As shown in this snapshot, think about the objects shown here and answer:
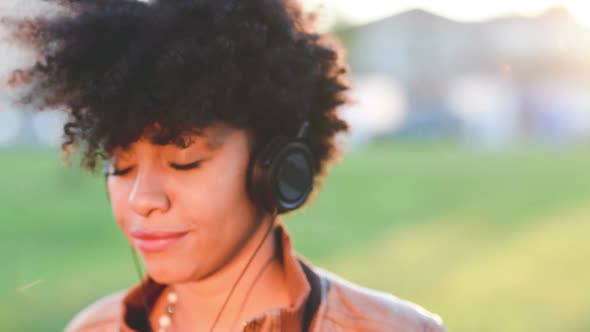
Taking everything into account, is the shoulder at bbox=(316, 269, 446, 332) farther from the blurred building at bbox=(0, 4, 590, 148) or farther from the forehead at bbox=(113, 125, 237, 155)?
the blurred building at bbox=(0, 4, 590, 148)

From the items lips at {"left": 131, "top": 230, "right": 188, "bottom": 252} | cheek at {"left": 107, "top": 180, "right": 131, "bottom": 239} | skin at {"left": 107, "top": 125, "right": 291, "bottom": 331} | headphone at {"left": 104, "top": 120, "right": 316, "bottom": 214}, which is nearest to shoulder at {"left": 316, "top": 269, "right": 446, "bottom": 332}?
skin at {"left": 107, "top": 125, "right": 291, "bottom": 331}

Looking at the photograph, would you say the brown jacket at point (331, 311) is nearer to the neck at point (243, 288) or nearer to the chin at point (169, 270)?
the neck at point (243, 288)

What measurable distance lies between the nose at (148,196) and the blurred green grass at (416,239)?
47 centimetres

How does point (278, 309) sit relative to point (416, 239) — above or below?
above

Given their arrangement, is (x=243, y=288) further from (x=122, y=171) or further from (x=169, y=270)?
(x=122, y=171)

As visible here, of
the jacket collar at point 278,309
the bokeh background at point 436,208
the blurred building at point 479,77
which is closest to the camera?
the jacket collar at point 278,309

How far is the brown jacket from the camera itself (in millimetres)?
1822

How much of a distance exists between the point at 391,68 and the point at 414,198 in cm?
1994

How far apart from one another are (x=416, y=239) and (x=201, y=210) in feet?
28.6

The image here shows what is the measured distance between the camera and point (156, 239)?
1.77 meters

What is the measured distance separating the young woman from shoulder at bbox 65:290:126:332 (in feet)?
1.00

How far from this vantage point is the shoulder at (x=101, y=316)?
6.94 ft

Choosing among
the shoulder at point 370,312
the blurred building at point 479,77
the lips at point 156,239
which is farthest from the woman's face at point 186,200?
the blurred building at point 479,77

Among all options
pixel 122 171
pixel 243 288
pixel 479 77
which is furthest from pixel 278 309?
pixel 479 77
